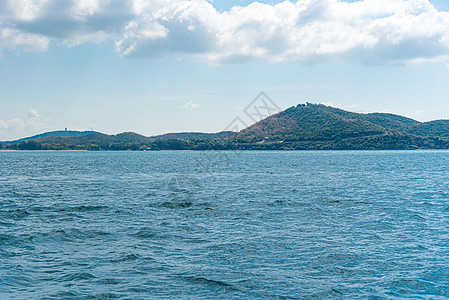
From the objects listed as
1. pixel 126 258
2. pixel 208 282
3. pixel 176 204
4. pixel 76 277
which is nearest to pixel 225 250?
pixel 208 282

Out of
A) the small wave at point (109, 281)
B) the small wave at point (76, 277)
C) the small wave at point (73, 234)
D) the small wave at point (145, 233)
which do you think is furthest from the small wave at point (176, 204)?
the small wave at point (109, 281)

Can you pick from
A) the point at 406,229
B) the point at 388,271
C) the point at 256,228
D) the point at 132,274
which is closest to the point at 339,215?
the point at 406,229

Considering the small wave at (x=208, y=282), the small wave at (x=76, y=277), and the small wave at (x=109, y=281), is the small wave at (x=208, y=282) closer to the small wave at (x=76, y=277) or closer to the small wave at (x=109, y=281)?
the small wave at (x=109, y=281)

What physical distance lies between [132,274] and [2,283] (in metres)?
5.16

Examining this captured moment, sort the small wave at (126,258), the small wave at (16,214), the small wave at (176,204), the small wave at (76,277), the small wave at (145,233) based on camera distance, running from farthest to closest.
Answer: the small wave at (176,204) → the small wave at (16,214) → the small wave at (145,233) → the small wave at (126,258) → the small wave at (76,277)

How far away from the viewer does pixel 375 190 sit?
157ft

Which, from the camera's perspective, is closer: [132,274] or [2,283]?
[2,283]

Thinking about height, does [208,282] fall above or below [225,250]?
below

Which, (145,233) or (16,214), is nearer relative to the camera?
(145,233)

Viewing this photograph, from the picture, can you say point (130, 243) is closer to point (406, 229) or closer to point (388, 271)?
point (388, 271)

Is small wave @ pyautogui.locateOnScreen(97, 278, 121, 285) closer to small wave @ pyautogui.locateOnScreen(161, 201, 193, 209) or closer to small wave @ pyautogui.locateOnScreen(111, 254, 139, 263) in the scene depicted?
small wave @ pyautogui.locateOnScreen(111, 254, 139, 263)

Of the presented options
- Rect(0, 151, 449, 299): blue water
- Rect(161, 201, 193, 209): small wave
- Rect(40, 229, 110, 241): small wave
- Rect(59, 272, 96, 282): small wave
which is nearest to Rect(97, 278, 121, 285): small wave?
Rect(0, 151, 449, 299): blue water

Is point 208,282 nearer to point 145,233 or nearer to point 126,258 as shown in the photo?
point 126,258

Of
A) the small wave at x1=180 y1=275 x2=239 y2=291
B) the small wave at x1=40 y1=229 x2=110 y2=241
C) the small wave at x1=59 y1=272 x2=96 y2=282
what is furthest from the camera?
the small wave at x1=40 y1=229 x2=110 y2=241
